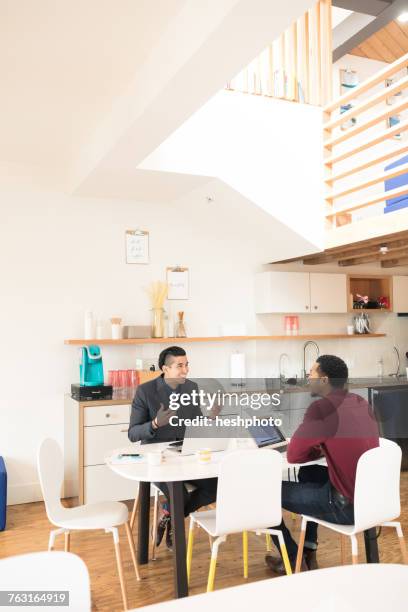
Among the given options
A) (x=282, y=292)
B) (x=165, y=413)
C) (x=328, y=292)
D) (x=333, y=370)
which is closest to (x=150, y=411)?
(x=165, y=413)

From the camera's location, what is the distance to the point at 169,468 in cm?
310

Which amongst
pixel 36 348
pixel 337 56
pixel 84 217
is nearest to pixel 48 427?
pixel 36 348

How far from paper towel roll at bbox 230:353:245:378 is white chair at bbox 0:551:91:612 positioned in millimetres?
4420

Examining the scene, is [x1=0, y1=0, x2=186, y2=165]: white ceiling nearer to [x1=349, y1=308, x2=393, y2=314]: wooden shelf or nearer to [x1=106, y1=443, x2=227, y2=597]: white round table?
[x1=106, y1=443, x2=227, y2=597]: white round table

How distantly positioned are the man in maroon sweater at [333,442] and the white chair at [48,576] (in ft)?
5.58

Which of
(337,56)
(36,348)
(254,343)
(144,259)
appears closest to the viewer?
(36,348)

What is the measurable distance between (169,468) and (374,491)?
1.08 meters

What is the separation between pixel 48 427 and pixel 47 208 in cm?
205

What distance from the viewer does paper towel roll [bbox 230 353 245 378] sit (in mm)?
5988

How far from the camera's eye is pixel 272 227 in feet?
17.9

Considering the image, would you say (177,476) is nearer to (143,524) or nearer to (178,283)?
(143,524)

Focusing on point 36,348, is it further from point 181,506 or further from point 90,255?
point 181,506

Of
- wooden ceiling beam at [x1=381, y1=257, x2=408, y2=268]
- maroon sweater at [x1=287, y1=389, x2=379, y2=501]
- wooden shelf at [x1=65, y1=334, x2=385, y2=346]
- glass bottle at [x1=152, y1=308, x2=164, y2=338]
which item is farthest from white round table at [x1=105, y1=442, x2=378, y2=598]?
wooden ceiling beam at [x1=381, y1=257, x2=408, y2=268]

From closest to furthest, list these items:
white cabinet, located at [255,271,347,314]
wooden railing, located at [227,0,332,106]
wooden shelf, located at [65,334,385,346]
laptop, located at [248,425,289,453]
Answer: laptop, located at [248,425,289,453] < wooden shelf, located at [65,334,385,346] < wooden railing, located at [227,0,332,106] < white cabinet, located at [255,271,347,314]
